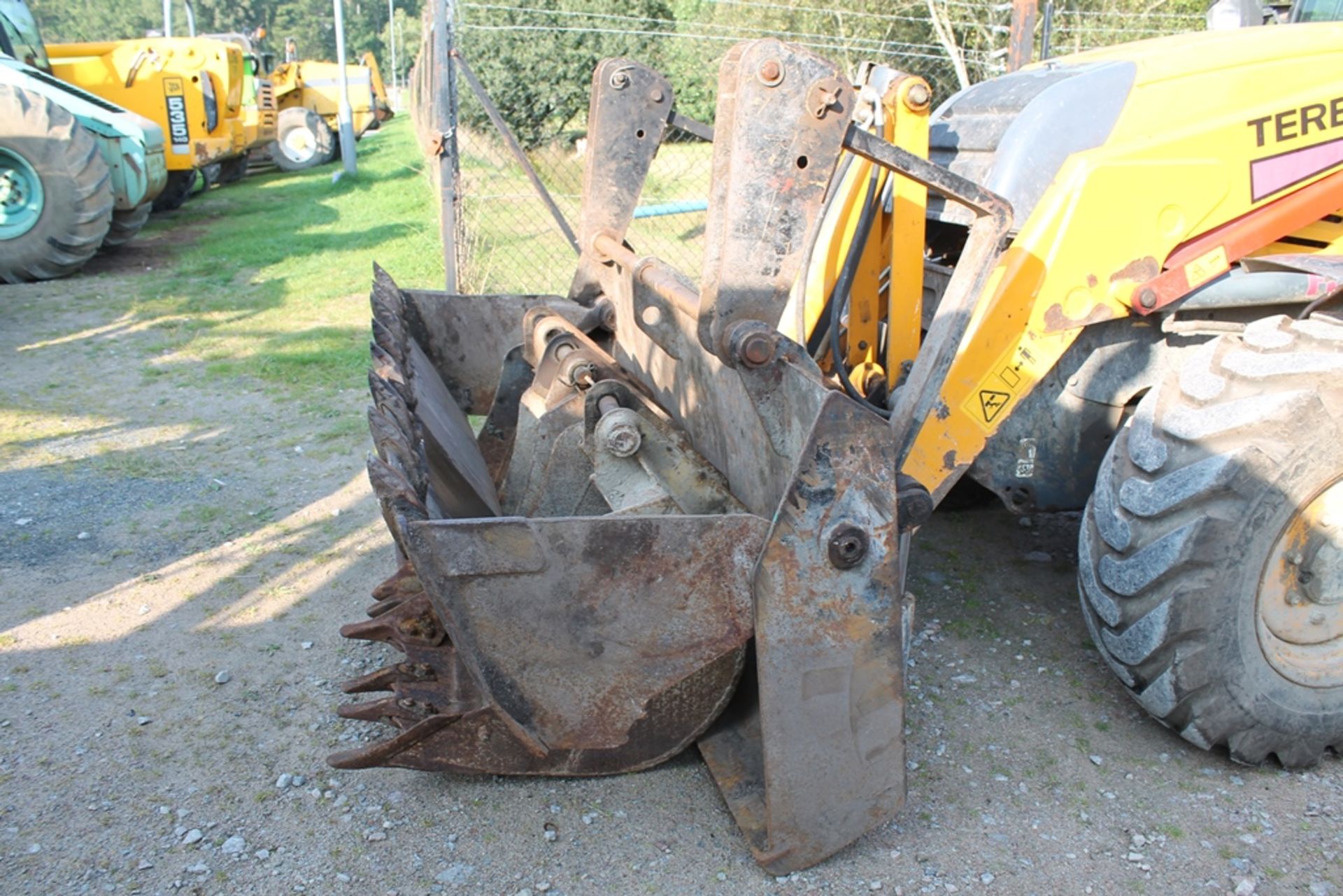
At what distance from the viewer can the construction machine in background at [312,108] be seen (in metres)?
19.7

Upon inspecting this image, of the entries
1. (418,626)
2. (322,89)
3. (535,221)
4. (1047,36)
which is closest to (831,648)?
Answer: (418,626)

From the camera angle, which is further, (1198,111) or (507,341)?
(507,341)

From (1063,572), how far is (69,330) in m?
7.26

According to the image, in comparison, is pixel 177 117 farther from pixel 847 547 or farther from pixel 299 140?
pixel 847 547

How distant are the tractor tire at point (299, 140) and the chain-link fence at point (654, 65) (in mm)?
3840

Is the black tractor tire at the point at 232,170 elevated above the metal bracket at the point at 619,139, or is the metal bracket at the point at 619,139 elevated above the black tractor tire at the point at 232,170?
the metal bracket at the point at 619,139

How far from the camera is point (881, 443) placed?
240 centimetres

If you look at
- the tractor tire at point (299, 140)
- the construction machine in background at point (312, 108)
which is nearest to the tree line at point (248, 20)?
the construction machine in background at point (312, 108)

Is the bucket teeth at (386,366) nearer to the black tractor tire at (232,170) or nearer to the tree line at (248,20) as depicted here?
the black tractor tire at (232,170)

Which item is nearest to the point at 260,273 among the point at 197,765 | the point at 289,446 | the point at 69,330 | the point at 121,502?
the point at 69,330

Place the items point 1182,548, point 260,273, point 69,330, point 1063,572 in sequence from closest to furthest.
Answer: point 1182,548
point 1063,572
point 69,330
point 260,273

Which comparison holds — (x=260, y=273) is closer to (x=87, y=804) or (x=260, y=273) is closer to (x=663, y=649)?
(x=87, y=804)

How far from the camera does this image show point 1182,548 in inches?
107

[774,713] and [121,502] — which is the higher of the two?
[774,713]
